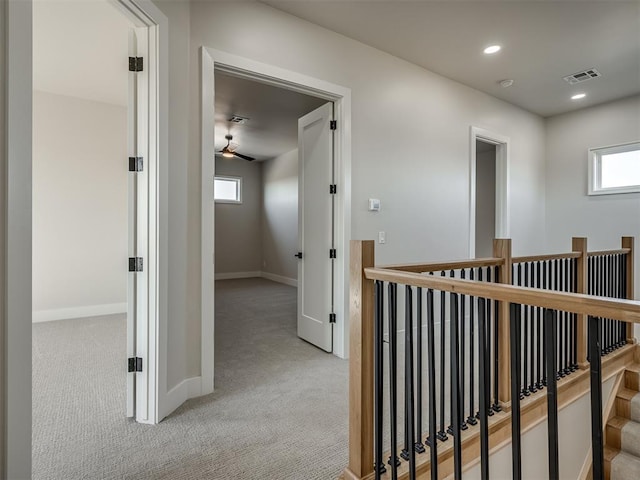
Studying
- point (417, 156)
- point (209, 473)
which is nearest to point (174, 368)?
point (209, 473)

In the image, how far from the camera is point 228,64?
244cm

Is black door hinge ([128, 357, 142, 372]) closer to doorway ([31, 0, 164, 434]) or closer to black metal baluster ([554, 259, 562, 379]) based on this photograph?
doorway ([31, 0, 164, 434])

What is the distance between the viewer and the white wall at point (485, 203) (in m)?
6.68

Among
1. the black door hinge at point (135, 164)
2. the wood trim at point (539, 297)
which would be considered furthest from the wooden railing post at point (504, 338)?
the black door hinge at point (135, 164)

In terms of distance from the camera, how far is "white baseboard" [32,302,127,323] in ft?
13.6

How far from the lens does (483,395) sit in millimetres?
1123

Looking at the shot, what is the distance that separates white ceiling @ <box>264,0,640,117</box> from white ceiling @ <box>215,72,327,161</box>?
120 centimetres

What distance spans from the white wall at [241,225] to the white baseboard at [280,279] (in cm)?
39

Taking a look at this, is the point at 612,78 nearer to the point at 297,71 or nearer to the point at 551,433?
the point at 297,71

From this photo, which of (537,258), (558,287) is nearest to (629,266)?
(558,287)

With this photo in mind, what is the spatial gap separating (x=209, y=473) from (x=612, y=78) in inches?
211

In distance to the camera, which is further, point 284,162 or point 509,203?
point 284,162

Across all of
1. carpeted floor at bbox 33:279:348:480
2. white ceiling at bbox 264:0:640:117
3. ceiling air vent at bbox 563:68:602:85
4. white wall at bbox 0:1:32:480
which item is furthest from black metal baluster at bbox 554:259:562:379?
white wall at bbox 0:1:32:480

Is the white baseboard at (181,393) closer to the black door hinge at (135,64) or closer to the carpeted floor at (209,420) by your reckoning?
the carpeted floor at (209,420)
